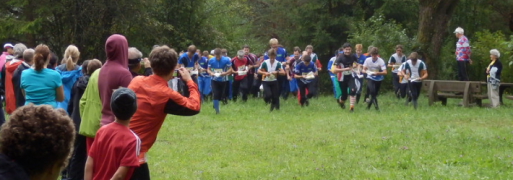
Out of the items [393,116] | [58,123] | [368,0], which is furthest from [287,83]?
[58,123]

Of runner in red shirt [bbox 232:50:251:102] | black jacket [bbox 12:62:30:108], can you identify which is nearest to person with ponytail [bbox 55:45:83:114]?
black jacket [bbox 12:62:30:108]

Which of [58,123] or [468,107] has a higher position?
[58,123]

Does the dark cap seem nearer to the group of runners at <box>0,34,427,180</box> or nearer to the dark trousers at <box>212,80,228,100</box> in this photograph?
the group of runners at <box>0,34,427,180</box>

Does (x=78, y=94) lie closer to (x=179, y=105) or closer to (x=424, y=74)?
(x=179, y=105)

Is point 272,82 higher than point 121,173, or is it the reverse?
point 121,173

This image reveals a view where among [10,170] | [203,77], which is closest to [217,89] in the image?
[203,77]

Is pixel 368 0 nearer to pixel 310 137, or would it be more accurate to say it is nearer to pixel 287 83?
pixel 287 83

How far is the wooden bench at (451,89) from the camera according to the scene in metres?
21.1

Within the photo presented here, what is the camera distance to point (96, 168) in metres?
5.43

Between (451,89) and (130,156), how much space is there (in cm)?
1767

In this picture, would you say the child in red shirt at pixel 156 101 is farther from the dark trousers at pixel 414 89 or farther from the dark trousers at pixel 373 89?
the dark trousers at pixel 414 89

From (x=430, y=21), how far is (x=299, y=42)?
1317 cm

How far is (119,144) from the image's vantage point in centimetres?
523

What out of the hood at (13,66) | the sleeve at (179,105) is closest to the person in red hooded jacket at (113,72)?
the sleeve at (179,105)
